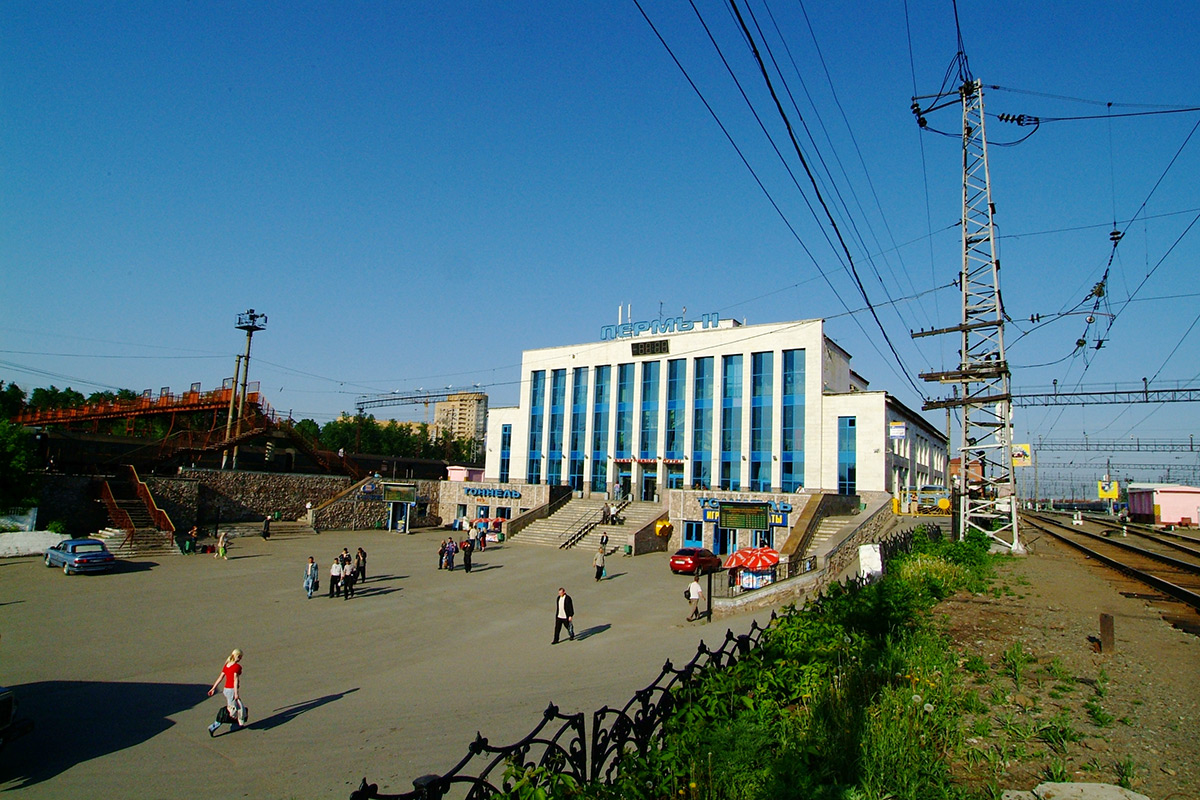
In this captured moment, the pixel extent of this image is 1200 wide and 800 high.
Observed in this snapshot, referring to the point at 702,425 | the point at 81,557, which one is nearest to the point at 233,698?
the point at 81,557

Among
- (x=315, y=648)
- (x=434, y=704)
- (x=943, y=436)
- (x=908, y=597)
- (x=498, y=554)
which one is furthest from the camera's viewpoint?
(x=943, y=436)

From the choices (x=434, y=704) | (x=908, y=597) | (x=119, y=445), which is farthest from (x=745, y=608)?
(x=119, y=445)

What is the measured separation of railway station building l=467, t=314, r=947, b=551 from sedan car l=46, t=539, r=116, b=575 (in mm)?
25429

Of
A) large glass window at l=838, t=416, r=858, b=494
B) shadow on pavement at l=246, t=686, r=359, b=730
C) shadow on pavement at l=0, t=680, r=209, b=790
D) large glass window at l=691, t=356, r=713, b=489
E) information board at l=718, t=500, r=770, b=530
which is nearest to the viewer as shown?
shadow on pavement at l=0, t=680, r=209, b=790

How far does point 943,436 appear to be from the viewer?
63.6 m

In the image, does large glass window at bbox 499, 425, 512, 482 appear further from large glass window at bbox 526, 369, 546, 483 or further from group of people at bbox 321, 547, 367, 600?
group of people at bbox 321, 547, 367, 600

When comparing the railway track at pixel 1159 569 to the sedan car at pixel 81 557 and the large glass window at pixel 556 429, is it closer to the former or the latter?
the sedan car at pixel 81 557

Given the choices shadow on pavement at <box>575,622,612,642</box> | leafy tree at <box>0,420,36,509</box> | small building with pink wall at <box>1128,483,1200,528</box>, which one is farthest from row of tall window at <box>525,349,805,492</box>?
small building with pink wall at <box>1128,483,1200,528</box>

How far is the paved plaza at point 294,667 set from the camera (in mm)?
9094

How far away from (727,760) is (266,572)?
26.6 m

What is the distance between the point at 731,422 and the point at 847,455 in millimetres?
8149

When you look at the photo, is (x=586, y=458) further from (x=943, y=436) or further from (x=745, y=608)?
(x=943, y=436)

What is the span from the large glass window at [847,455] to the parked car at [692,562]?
14501 millimetres

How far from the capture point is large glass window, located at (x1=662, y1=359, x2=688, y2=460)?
46.8 meters
